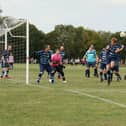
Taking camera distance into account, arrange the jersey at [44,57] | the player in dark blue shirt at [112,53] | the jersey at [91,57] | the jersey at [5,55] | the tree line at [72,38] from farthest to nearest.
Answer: the tree line at [72,38] → the jersey at [91,57] → the jersey at [5,55] → the jersey at [44,57] → the player in dark blue shirt at [112,53]

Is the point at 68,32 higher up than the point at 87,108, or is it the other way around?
the point at 68,32

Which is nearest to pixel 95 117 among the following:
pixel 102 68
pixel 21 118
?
pixel 21 118

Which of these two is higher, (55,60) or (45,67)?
(55,60)

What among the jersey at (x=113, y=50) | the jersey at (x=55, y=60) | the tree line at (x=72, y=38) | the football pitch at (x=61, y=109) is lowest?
the football pitch at (x=61, y=109)

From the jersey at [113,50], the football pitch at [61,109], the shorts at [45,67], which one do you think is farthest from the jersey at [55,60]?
the football pitch at [61,109]

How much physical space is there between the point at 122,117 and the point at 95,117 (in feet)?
1.93

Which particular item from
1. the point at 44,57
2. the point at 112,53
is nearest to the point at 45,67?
the point at 44,57

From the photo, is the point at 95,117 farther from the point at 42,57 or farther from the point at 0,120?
the point at 42,57

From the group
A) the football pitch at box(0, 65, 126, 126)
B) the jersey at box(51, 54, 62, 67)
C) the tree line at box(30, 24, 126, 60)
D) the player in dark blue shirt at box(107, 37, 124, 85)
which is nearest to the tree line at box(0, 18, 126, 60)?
the tree line at box(30, 24, 126, 60)

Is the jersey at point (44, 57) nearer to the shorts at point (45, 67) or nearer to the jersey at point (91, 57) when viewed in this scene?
the shorts at point (45, 67)

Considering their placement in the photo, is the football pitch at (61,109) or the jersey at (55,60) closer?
the football pitch at (61,109)

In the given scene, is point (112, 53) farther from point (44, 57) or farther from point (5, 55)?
point (5, 55)

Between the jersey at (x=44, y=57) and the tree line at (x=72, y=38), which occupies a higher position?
the tree line at (x=72, y=38)

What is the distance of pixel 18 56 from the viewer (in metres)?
48.6
